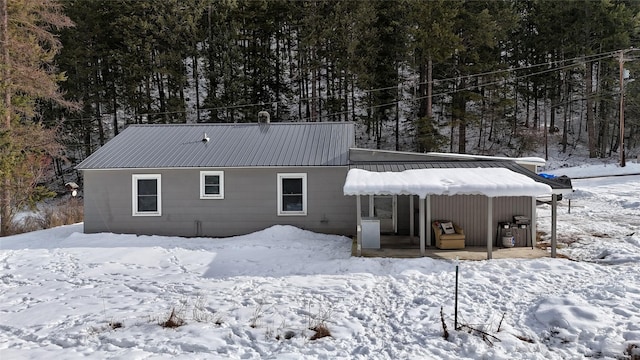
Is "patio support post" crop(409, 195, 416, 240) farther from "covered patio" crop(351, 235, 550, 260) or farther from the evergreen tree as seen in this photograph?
the evergreen tree

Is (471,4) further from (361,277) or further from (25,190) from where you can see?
(25,190)

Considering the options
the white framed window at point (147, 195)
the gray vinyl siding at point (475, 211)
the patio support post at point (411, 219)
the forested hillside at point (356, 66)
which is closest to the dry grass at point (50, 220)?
the white framed window at point (147, 195)

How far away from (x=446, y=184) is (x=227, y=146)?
769cm

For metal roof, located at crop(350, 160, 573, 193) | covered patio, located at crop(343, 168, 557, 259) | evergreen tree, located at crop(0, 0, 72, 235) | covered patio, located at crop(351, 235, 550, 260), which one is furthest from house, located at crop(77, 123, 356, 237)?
evergreen tree, located at crop(0, 0, 72, 235)

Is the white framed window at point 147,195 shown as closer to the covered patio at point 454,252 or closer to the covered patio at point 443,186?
the covered patio at point 443,186

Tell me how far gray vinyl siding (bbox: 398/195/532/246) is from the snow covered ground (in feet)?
5.82

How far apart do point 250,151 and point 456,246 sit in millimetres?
7167

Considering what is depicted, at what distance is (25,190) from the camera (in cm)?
1476

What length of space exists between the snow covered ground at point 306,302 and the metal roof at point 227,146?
270cm

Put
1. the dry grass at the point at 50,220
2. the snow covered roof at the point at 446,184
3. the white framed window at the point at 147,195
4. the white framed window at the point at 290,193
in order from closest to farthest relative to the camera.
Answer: the snow covered roof at the point at 446,184
the white framed window at the point at 290,193
the white framed window at the point at 147,195
the dry grass at the point at 50,220

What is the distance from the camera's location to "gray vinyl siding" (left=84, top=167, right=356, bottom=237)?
12.8m

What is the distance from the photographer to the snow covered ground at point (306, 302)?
18.2 ft

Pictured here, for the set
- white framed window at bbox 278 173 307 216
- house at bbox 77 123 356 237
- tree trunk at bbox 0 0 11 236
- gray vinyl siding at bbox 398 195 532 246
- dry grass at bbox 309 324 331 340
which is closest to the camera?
dry grass at bbox 309 324 331 340

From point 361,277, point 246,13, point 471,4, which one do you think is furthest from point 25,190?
point 471,4
